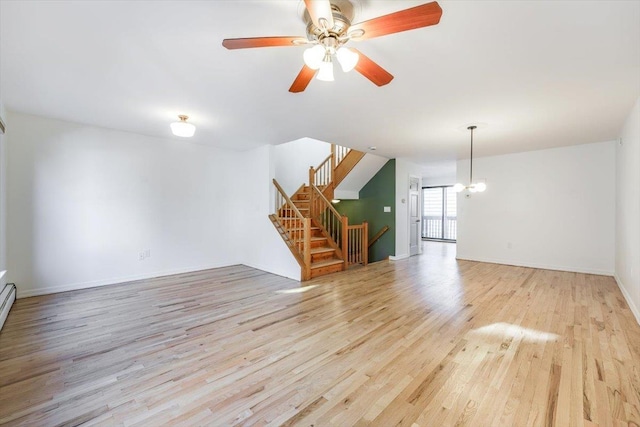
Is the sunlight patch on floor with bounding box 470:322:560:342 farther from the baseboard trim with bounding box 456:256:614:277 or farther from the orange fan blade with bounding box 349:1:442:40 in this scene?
the baseboard trim with bounding box 456:256:614:277

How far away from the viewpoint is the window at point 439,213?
10414 millimetres

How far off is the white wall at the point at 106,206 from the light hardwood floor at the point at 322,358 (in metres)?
0.62

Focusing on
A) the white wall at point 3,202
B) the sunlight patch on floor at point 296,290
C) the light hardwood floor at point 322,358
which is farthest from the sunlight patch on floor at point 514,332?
the white wall at point 3,202

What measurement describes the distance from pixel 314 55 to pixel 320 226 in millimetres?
4640

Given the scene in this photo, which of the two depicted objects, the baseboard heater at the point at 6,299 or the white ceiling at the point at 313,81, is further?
the baseboard heater at the point at 6,299

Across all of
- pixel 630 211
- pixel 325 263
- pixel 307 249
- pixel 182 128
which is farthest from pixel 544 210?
pixel 182 128

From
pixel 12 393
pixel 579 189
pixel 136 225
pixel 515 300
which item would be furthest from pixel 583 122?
pixel 136 225

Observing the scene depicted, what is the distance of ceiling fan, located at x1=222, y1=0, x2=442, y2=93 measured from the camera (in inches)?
54.9

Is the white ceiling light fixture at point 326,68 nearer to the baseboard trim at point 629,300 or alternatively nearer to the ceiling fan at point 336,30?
the ceiling fan at point 336,30

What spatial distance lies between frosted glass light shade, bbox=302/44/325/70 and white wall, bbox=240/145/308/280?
362cm

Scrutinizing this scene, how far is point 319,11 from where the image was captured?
1.43 meters

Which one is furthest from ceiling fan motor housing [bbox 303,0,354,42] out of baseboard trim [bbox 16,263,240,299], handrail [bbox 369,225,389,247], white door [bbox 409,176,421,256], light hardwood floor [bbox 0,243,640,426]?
white door [bbox 409,176,421,256]

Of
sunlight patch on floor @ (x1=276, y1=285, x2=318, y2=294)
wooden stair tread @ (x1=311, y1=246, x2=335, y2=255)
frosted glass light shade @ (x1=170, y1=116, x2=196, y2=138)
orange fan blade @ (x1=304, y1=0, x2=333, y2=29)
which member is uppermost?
frosted glass light shade @ (x1=170, y1=116, x2=196, y2=138)

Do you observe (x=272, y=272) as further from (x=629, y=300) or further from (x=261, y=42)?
(x=629, y=300)
